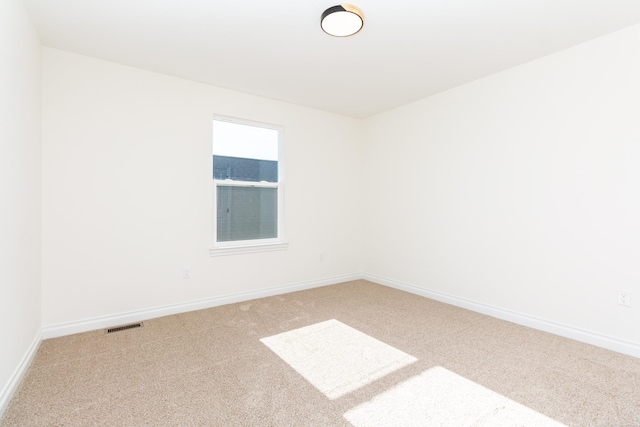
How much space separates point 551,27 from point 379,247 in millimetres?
2990

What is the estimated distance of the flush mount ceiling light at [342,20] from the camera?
2.06 metres

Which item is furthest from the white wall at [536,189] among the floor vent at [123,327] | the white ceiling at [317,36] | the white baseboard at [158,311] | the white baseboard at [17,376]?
the white baseboard at [17,376]

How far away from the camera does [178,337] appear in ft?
8.48

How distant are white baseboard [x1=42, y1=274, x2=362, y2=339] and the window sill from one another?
1.59 ft

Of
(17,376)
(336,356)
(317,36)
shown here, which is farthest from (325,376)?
(317,36)

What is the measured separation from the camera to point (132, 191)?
294cm

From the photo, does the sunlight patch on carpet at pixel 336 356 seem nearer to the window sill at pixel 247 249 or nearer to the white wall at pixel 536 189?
the window sill at pixel 247 249

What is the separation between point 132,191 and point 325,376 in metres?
2.42

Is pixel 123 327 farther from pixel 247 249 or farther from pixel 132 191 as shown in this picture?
pixel 247 249

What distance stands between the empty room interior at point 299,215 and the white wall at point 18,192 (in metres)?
0.03

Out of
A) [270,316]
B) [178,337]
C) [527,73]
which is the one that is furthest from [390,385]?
[527,73]

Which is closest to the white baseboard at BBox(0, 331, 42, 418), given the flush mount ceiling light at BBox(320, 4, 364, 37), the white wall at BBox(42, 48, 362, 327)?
the white wall at BBox(42, 48, 362, 327)

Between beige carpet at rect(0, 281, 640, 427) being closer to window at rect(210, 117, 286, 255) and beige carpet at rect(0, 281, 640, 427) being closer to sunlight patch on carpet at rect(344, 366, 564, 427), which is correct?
sunlight patch on carpet at rect(344, 366, 564, 427)

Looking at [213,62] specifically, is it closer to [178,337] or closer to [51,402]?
[178,337]
